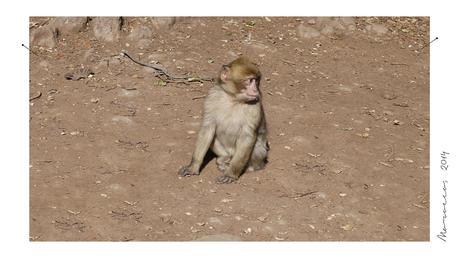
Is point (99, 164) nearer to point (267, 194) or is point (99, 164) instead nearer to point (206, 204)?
point (206, 204)

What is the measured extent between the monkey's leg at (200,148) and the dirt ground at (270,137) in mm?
136

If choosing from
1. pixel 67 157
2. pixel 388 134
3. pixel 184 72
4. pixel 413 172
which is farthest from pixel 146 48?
pixel 413 172

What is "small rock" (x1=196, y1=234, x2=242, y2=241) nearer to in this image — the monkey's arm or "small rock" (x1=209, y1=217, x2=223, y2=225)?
"small rock" (x1=209, y1=217, x2=223, y2=225)

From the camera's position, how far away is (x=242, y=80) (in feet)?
25.3

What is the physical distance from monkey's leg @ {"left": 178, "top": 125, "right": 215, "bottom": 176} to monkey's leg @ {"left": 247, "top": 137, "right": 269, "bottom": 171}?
53 cm

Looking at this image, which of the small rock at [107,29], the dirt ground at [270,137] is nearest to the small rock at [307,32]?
the dirt ground at [270,137]

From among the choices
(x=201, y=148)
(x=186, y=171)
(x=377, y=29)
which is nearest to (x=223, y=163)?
(x=201, y=148)

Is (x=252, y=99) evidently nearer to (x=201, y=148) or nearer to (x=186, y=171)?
(x=201, y=148)

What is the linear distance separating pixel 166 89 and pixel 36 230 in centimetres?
349

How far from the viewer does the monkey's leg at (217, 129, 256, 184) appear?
7868mm

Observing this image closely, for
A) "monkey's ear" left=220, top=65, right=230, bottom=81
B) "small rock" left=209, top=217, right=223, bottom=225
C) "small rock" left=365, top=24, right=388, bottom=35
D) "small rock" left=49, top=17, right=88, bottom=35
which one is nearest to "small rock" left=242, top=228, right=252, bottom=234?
"small rock" left=209, top=217, right=223, bottom=225

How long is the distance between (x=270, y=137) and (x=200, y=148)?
1221 mm

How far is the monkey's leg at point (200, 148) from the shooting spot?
26.4 ft

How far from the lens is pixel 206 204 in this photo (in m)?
7.49
